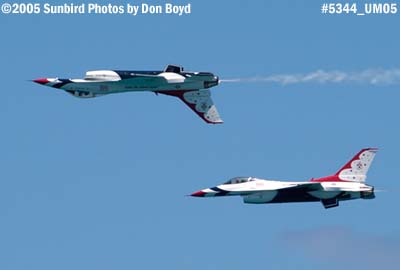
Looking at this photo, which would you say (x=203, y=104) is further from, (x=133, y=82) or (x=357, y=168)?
(x=357, y=168)

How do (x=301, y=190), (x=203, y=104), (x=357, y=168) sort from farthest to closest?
(x=203, y=104) < (x=357, y=168) < (x=301, y=190)

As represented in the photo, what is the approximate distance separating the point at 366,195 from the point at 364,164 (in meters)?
3.96

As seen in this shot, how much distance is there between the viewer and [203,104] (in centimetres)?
A: 16925

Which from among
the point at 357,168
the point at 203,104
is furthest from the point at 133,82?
the point at 357,168

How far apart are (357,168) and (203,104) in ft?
46.5

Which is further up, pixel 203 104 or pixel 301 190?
pixel 203 104

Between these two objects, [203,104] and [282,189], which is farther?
[203,104]

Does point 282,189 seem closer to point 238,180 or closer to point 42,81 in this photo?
point 238,180

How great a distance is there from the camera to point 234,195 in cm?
16438

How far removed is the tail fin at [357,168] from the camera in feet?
539

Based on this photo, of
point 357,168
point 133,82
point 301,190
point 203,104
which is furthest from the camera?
point 203,104

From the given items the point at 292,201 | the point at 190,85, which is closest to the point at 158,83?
the point at 190,85

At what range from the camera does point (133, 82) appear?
166750 mm

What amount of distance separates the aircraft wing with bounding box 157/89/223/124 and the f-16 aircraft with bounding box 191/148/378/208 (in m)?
6.98
